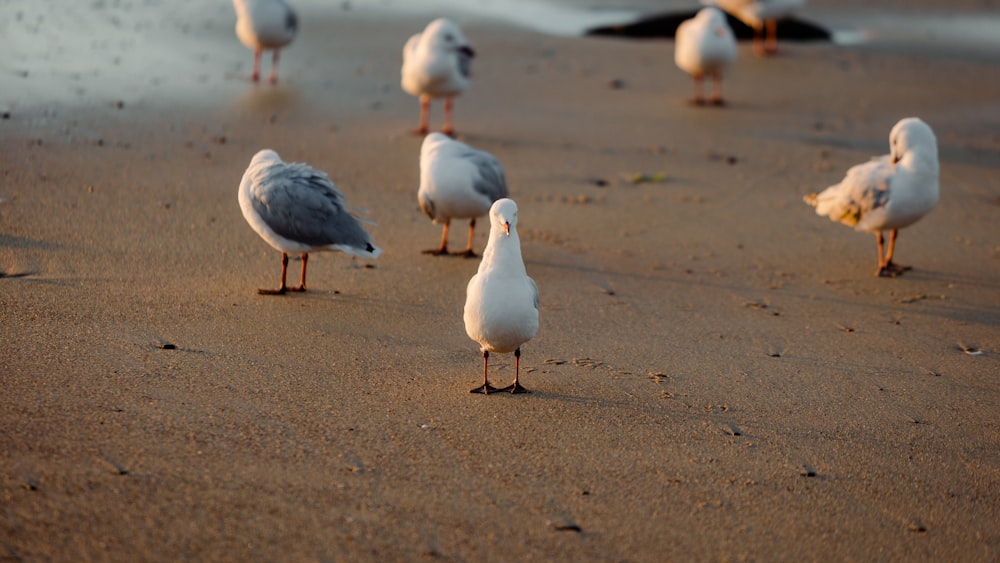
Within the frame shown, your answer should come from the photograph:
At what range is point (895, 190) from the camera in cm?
797

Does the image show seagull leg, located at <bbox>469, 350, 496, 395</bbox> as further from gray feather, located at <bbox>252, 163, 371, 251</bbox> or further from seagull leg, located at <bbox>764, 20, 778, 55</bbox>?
seagull leg, located at <bbox>764, 20, 778, 55</bbox>

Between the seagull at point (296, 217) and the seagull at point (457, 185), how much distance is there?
0.98 meters

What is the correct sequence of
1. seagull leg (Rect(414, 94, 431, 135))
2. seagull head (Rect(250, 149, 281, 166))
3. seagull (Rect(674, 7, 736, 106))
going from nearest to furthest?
1. seagull head (Rect(250, 149, 281, 166))
2. seagull leg (Rect(414, 94, 431, 135))
3. seagull (Rect(674, 7, 736, 106))

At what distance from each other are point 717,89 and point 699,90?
0.21 m

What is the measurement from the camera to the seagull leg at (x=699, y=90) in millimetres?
12851

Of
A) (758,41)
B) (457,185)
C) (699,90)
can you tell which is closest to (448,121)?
(699,90)

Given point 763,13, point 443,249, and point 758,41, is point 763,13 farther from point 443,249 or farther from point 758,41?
point 443,249

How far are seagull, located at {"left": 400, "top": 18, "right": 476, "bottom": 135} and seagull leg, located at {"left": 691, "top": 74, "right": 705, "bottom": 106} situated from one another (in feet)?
9.46

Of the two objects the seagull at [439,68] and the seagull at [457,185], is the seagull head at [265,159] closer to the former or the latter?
the seagull at [457,185]

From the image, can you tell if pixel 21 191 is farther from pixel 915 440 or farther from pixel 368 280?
pixel 915 440

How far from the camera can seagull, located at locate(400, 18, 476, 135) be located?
1115 cm

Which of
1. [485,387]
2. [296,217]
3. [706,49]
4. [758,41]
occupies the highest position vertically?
[758,41]

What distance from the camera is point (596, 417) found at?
5.36 m

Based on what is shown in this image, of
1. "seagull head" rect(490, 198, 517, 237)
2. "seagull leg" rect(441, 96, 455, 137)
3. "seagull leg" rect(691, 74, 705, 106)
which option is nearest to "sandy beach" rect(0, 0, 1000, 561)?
"seagull leg" rect(441, 96, 455, 137)
